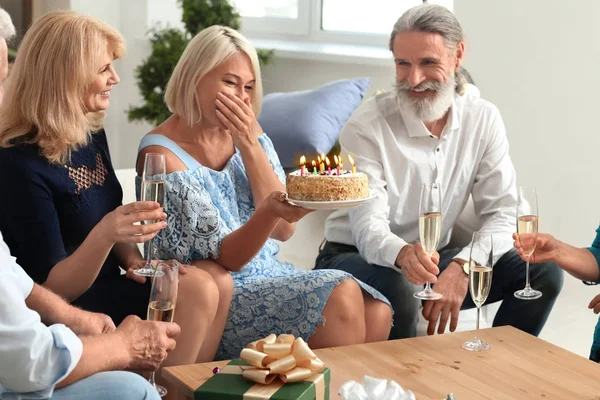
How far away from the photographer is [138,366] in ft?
6.29

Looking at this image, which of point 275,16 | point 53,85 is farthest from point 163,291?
point 275,16

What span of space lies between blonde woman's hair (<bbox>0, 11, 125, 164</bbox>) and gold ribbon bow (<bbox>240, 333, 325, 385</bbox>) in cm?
88

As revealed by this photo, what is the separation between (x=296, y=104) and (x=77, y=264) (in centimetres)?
190

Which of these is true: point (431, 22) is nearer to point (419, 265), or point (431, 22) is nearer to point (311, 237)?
point (419, 265)

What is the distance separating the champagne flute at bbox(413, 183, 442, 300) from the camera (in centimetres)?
238

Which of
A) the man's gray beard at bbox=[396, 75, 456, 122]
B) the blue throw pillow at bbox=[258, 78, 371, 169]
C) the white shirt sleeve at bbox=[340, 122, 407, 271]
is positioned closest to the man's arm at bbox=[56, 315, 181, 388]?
the white shirt sleeve at bbox=[340, 122, 407, 271]

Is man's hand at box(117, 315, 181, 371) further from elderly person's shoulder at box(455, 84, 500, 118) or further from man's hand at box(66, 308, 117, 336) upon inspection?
elderly person's shoulder at box(455, 84, 500, 118)

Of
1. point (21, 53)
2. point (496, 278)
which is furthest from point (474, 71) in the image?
point (21, 53)

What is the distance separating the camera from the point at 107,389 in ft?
5.77

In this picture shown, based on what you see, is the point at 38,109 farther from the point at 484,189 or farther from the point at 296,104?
the point at 296,104

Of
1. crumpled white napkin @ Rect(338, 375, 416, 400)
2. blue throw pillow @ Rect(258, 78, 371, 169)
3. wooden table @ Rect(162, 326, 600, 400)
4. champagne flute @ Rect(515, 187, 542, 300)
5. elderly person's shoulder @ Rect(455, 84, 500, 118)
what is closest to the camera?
crumpled white napkin @ Rect(338, 375, 416, 400)

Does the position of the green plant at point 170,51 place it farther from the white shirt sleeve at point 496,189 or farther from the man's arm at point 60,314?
the man's arm at point 60,314

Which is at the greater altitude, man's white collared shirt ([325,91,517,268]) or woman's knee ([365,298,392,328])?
man's white collared shirt ([325,91,517,268])

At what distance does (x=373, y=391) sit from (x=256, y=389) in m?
0.23
